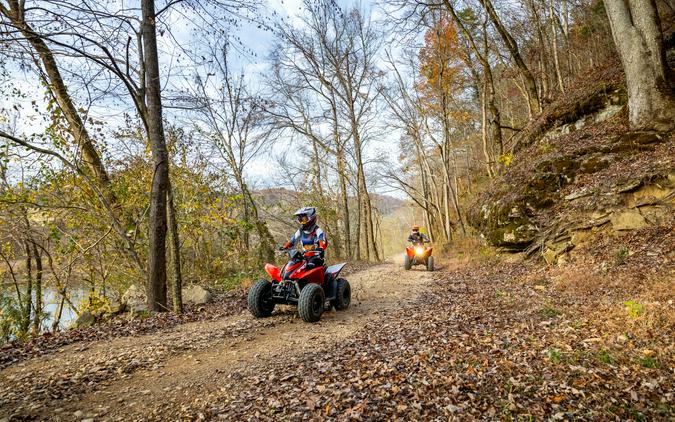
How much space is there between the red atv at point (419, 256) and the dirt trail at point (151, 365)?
6.97 meters

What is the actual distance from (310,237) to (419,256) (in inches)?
294

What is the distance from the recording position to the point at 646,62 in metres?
8.31

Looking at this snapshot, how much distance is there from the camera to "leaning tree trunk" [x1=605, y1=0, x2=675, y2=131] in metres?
8.28

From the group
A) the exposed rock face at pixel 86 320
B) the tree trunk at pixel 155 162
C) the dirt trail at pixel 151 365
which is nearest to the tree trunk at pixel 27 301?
the exposed rock face at pixel 86 320

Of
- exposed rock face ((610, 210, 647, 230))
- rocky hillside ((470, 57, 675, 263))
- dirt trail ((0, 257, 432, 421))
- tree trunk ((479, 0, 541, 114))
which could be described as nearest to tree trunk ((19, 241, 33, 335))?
dirt trail ((0, 257, 432, 421))

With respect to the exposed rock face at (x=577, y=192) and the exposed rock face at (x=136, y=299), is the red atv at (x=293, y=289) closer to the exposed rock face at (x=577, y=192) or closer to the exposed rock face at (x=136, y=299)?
the exposed rock face at (x=136, y=299)

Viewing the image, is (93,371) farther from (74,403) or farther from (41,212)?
(41,212)

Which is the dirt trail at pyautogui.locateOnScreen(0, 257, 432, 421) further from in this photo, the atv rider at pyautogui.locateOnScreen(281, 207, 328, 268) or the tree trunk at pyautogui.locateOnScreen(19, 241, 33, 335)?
the tree trunk at pyautogui.locateOnScreen(19, 241, 33, 335)

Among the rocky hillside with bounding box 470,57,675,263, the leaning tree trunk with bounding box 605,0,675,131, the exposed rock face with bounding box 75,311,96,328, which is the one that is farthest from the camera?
the leaning tree trunk with bounding box 605,0,675,131

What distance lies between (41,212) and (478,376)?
28.4 feet

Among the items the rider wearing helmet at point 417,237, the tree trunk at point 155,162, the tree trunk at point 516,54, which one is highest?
the tree trunk at point 516,54

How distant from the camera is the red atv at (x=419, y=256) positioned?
13.1 m

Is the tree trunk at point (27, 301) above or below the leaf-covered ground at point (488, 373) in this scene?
above

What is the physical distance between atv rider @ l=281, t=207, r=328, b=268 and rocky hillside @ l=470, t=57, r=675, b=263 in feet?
17.3
